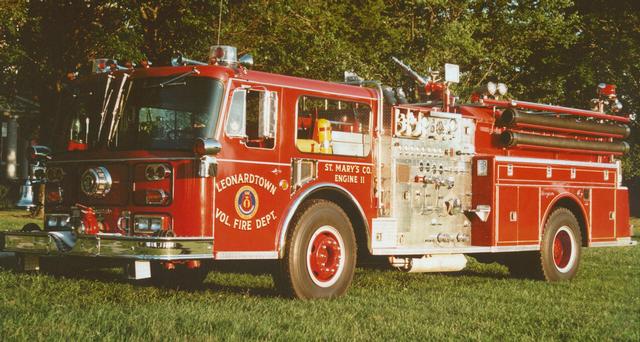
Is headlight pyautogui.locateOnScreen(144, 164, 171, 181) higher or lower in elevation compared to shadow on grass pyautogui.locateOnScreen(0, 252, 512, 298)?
higher

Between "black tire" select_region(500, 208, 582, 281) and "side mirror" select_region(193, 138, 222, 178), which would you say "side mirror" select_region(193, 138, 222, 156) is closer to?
"side mirror" select_region(193, 138, 222, 178)

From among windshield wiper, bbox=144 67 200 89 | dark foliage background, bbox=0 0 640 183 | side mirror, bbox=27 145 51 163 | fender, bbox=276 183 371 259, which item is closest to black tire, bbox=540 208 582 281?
fender, bbox=276 183 371 259

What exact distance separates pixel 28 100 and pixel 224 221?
29.0m

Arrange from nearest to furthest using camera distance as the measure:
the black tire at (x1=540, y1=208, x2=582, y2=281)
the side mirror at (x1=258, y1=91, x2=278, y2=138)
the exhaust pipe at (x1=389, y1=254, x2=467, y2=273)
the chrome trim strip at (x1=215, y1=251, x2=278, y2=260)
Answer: the chrome trim strip at (x1=215, y1=251, x2=278, y2=260) → the side mirror at (x1=258, y1=91, x2=278, y2=138) → the exhaust pipe at (x1=389, y1=254, x2=467, y2=273) → the black tire at (x1=540, y1=208, x2=582, y2=281)

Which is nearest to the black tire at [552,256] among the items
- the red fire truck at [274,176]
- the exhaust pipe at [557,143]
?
the red fire truck at [274,176]

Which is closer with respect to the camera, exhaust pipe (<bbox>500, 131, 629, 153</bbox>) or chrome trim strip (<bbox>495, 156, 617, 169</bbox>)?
chrome trim strip (<bbox>495, 156, 617, 169</bbox>)

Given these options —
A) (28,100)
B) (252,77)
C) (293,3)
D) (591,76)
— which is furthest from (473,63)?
(28,100)

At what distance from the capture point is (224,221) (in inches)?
339

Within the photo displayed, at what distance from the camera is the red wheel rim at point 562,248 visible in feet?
42.0

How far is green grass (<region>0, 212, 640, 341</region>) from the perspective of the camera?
7.05 m

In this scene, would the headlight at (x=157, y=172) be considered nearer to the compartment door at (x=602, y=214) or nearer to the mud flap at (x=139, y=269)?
the mud flap at (x=139, y=269)

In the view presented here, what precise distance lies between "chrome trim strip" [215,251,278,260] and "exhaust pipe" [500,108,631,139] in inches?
167

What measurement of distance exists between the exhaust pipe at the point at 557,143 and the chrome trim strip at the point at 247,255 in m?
4.16

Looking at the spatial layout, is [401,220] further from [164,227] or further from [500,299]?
[164,227]
